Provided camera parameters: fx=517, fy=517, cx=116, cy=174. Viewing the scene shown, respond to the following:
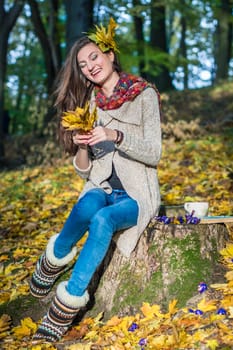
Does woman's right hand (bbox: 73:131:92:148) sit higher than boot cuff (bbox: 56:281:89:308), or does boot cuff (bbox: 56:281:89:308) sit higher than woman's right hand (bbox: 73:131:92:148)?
woman's right hand (bbox: 73:131:92:148)

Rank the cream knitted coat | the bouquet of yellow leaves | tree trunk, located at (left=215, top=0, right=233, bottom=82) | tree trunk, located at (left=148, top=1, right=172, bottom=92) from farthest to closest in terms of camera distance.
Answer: tree trunk, located at (left=148, top=1, right=172, bottom=92) → tree trunk, located at (left=215, top=0, right=233, bottom=82) → the cream knitted coat → the bouquet of yellow leaves

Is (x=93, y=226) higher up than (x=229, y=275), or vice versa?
(x=93, y=226)

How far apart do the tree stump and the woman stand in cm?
11

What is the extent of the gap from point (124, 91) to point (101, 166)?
1.70ft

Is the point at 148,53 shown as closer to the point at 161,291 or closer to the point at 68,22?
the point at 68,22

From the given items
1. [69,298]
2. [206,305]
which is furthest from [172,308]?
[69,298]

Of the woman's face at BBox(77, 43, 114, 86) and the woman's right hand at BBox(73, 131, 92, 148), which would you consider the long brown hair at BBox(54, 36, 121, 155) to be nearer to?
the woman's face at BBox(77, 43, 114, 86)

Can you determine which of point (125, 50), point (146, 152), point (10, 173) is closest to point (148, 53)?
point (125, 50)

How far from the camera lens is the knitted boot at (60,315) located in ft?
9.87

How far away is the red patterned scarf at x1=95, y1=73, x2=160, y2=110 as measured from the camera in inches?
133

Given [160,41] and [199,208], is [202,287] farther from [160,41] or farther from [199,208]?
[160,41]

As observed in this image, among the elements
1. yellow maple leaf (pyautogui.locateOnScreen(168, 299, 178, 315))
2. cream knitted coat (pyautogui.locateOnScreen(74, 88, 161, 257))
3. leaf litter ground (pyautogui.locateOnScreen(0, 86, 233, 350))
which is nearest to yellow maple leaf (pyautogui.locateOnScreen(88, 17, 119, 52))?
cream knitted coat (pyautogui.locateOnScreen(74, 88, 161, 257))

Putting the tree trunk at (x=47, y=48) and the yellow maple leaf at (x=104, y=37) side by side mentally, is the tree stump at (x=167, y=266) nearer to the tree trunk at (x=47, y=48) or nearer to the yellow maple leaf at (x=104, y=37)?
the yellow maple leaf at (x=104, y=37)

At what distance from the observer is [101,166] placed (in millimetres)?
3443
